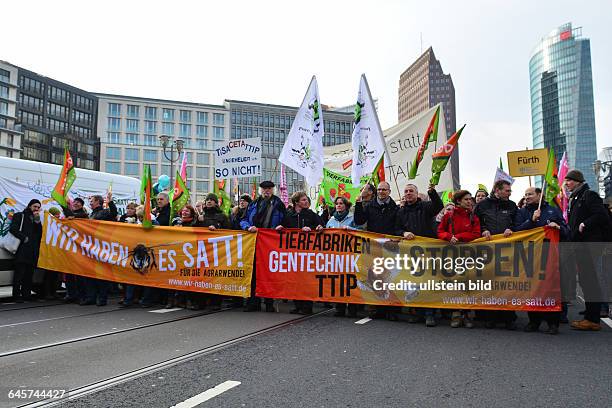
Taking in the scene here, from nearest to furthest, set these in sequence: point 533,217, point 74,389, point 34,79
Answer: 1. point 74,389
2. point 533,217
3. point 34,79

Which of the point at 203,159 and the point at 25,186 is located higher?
the point at 203,159

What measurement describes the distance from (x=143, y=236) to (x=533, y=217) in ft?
21.7

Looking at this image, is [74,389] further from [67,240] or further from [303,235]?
[67,240]

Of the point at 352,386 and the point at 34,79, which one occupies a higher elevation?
the point at 34,79

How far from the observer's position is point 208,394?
3.65 meters

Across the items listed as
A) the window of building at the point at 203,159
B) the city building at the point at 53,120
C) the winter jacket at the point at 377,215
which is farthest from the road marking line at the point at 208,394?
the window of building at the point at 203,159

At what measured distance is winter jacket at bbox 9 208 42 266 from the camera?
9219 mm

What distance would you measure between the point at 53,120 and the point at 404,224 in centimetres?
10042

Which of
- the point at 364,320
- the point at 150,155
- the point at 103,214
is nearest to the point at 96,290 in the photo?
the point at 103,214

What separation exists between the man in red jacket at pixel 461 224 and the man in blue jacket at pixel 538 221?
68 centimetres

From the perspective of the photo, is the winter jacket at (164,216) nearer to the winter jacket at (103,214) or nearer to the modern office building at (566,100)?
the winter jacket at (103,214)

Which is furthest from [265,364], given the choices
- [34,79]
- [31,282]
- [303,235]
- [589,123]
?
[589,123]

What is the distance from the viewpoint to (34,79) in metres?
88.8

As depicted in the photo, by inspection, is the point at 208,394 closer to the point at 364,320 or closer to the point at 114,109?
the point at 364,320
